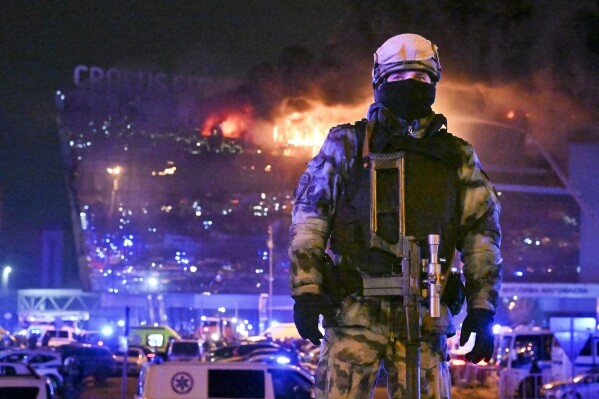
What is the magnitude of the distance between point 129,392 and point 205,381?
15093 mm

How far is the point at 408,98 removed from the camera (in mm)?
4445

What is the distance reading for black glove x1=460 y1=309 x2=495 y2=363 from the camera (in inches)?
168

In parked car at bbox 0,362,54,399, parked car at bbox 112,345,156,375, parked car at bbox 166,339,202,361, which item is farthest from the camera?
parked car at bbox 112,345,156,375

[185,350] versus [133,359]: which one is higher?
[185,350]

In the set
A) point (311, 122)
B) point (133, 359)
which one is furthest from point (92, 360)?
point (311, 122)

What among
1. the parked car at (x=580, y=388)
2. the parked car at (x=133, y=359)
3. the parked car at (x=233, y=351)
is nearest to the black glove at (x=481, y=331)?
the parked car at (x=580, y=388)

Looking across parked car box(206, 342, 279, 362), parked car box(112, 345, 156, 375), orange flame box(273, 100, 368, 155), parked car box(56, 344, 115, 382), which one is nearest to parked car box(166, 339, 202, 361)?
parked car box(206, 342, 279, 362)

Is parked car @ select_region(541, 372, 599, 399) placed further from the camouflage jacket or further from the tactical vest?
the tactical vest

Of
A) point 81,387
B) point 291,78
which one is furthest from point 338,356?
point 291,78

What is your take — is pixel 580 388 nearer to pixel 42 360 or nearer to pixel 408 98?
pixel 42 360

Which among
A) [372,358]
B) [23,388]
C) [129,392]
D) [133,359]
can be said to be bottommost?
[129,392]

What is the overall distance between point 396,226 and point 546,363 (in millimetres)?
22372

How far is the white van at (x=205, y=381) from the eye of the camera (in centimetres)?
1238

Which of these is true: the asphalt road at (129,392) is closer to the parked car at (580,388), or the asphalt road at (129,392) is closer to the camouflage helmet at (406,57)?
the parked car at (580,388)
